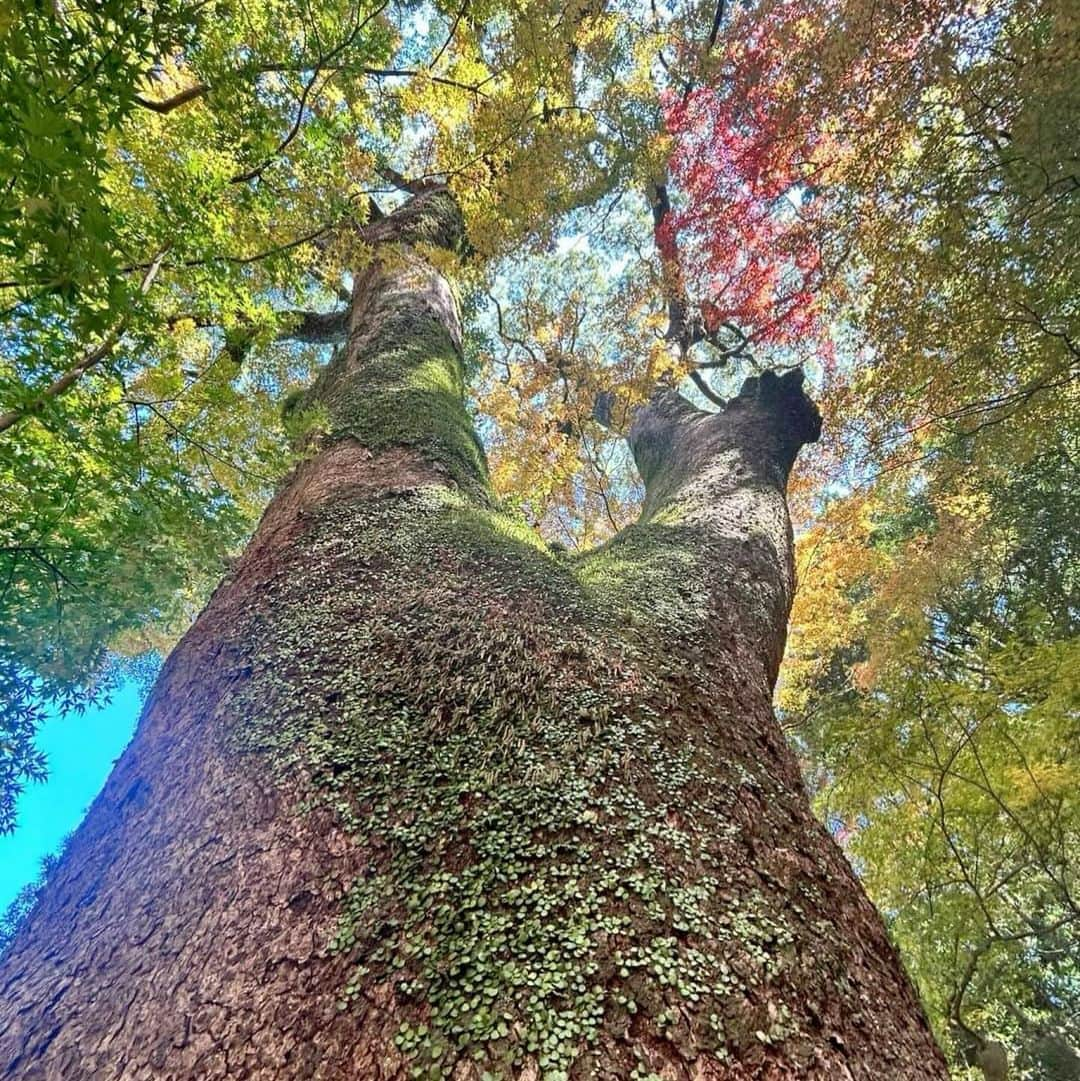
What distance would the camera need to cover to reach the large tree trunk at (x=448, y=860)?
0.95 metres

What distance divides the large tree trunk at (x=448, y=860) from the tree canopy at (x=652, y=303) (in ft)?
3.25

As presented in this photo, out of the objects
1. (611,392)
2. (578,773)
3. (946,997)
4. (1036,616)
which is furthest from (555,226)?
(946,997)

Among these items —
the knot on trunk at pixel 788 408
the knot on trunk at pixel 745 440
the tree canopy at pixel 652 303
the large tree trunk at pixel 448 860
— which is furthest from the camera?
the knot on trunk at pixel 788 408

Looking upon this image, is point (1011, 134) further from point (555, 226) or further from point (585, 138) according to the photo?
point (555, 226)

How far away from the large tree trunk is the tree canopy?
991 millimetres

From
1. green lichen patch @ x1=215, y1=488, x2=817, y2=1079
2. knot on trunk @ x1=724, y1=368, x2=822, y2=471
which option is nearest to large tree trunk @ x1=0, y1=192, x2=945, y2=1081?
green lichen patch @ x1=215, y1=488, x2=817, y2=1079

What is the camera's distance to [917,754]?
435cm

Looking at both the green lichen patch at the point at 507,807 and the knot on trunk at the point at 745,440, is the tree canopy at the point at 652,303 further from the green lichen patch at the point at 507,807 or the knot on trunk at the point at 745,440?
the green lichen patch at the point at 507,807

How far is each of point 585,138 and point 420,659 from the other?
6155mm

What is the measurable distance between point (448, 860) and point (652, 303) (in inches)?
314

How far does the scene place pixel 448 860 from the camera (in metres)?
1.21

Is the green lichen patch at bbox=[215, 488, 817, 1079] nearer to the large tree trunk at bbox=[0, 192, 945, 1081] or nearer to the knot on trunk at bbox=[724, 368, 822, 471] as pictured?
the large tree trunk at bbox=[0, 192, 945, 1081]

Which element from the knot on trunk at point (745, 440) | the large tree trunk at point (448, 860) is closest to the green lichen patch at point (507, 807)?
the large tree trunk at point (448, 860)

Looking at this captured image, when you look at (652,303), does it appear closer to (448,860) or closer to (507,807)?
(507,807)
